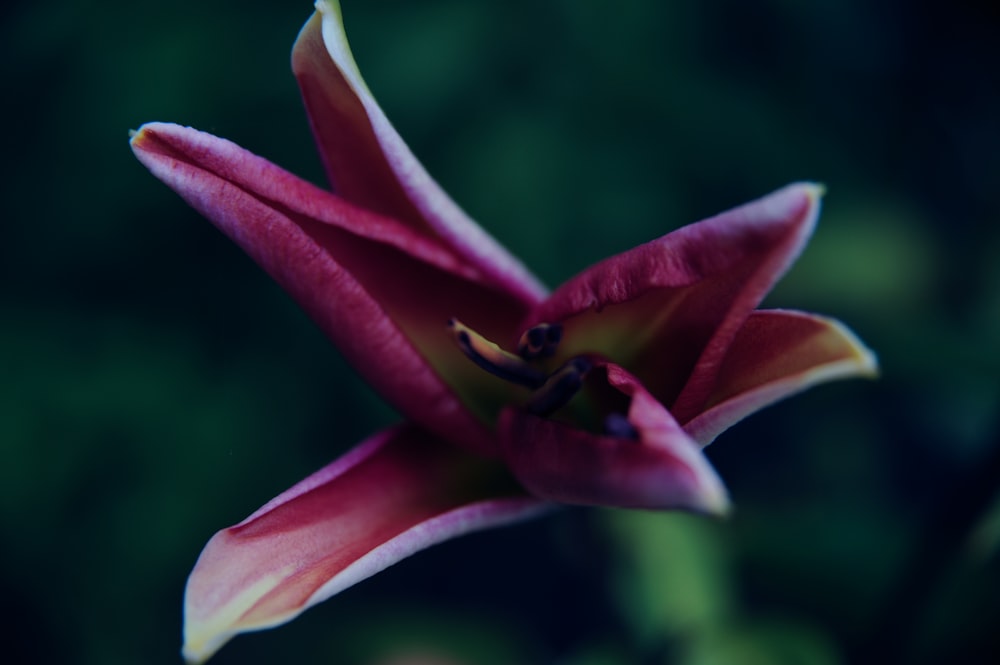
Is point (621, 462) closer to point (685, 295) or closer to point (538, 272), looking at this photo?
point (685, 295)

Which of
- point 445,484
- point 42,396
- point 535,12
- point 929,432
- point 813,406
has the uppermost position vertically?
point 535,12

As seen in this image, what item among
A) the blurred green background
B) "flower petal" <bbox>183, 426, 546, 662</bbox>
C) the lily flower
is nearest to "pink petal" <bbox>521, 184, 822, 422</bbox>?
the lily flower

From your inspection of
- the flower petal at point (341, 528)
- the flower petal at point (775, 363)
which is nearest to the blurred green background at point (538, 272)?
the flower petal at point (341, 528)

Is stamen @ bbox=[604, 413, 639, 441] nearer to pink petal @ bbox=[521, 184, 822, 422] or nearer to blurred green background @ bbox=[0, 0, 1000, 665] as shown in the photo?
pink petal @ bbox=[521, 184, 822, 422]

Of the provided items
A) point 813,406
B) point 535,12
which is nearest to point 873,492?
point 813,406

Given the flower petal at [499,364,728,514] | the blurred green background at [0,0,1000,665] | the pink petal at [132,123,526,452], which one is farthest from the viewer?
the blurred green background at [0,0,1000,665]

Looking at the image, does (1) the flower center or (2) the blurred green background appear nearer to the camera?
(1) the flower center

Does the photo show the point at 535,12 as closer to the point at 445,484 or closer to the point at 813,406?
the point at 813,406
